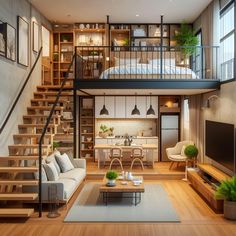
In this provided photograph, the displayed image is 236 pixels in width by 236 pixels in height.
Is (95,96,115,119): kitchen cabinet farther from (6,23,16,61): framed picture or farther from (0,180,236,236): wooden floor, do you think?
(0,180,236,236): wooden floor

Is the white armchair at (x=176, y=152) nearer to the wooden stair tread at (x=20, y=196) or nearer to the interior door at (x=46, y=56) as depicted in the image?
the interior door at (x=46, y=56)

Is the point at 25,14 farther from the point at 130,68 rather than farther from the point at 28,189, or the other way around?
the point at 28,189

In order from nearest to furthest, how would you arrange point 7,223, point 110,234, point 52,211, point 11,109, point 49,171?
point 110,234 → point 7,223 → point 52,211 → point 49,171 → point 11,109

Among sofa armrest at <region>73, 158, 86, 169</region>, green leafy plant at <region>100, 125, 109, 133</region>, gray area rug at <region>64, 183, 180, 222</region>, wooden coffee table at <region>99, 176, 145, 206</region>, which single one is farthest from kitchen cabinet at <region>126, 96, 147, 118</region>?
wooden coffee table at <region>99, 176, 145, 206</region>

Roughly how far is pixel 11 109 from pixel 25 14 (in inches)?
110

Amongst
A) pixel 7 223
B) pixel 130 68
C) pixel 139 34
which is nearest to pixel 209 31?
pixel 130 68

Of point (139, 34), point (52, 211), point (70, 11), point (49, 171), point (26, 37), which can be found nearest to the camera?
point (52, 211)

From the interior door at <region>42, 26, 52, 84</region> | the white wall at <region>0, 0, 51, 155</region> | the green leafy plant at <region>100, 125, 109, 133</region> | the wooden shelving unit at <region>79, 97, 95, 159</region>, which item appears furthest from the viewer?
the wooden shelving unit at <region>79, 97, 95, 159</region>

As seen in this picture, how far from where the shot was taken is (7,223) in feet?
16.8

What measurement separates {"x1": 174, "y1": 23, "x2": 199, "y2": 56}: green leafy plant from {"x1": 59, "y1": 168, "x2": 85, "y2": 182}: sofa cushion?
451 centimetres

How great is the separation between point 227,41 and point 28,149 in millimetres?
5408

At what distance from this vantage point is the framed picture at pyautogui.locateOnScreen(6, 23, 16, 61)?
6.80 m

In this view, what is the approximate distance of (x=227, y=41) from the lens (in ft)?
24.0

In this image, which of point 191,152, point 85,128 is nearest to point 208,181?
point 191,152
